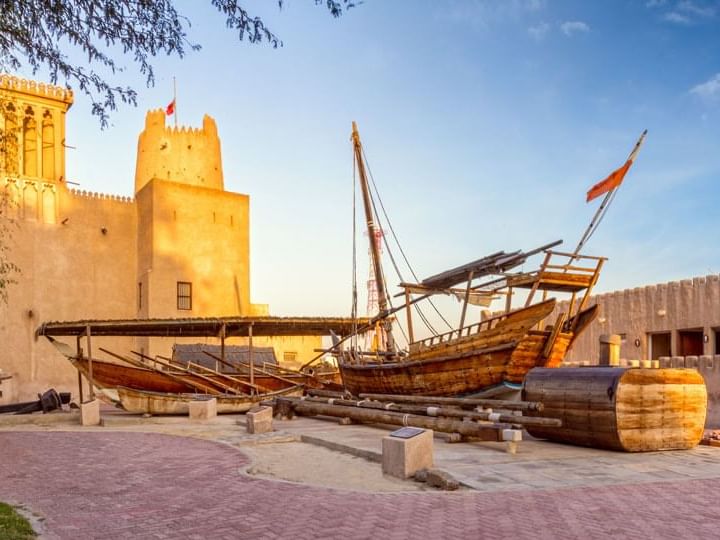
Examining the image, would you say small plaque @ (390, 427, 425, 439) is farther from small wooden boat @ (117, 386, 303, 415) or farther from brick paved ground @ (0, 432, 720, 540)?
small wooden boat @ (117, 386, 303, 415)

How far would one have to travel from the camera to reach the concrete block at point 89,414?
51.0 ft

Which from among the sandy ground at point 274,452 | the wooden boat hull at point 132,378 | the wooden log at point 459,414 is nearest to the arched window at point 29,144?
the wooden boat hull at point 132,378

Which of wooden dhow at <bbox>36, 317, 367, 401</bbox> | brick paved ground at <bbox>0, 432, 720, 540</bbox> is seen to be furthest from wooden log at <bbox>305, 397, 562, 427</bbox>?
wooden dhow at <bbox>36, 317, 367, 401</bbox>

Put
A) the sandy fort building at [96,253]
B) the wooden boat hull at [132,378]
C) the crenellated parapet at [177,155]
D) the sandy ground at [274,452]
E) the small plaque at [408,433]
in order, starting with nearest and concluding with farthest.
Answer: the sandy ground at [274,452] → the small plaque at [408,433] → the wooden boat hull at [132,378] → the sandy fort building at [96,253] → the crenellated parapet at [177,155]

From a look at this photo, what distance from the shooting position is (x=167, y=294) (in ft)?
102

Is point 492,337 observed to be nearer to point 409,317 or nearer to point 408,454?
point 409,317

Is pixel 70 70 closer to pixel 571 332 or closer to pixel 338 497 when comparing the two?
pixel 338 497

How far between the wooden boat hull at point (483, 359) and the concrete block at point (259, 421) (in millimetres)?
4985

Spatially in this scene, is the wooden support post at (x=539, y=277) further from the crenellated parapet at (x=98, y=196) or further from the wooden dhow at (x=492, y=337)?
the crenellated parapet at (x=98, y=196)

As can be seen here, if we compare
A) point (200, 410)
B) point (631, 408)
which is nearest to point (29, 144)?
point (200, 410)

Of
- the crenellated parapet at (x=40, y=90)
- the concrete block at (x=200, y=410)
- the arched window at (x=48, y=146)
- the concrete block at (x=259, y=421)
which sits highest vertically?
the crenellated parapet at (x=40, y=90)

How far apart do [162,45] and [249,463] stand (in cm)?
537

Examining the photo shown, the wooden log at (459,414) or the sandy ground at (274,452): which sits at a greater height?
the wooden log at (459,414)

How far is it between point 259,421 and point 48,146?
25305 millimetres
